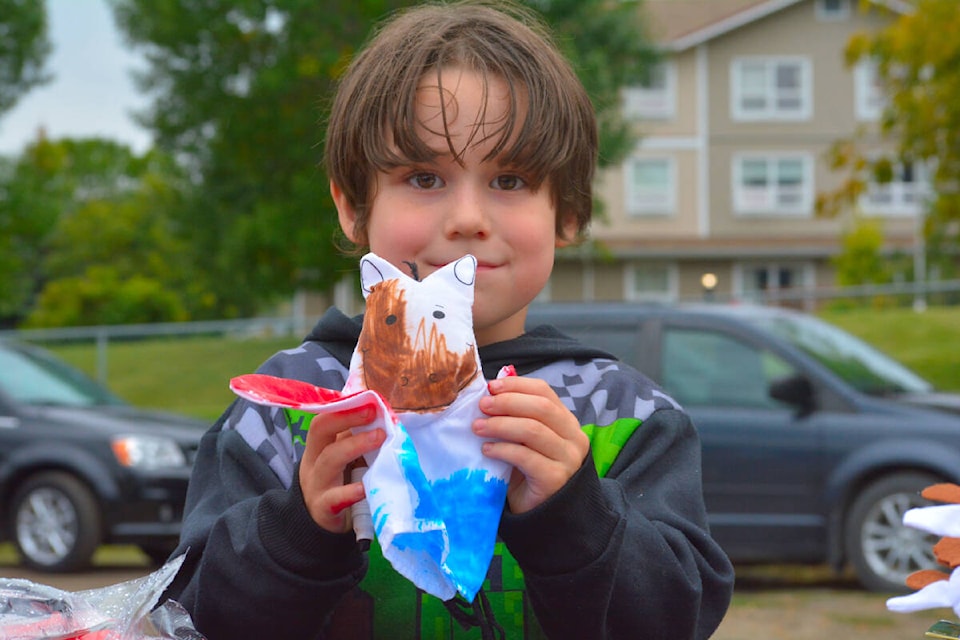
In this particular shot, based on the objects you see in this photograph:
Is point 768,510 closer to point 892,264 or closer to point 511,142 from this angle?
point 511,142

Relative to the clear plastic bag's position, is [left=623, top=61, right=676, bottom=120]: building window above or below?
above

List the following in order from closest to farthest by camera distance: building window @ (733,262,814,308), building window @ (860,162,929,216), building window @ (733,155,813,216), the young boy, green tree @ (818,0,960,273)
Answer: the young boy < green tree @ (818,0,960,273) < building window @ (860,162,929,216) < building window @ (733,155,813,216) < building window @ (733,262,814,308)

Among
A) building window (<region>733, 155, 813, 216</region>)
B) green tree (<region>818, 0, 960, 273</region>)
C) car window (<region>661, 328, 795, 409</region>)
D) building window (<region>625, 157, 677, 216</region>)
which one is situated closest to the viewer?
car window (<region>661, 328, 795, 409</region>)

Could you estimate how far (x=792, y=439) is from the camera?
Result: 24.7 feet

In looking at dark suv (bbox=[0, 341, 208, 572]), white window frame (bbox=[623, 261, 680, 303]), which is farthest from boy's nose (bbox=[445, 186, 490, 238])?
white window frame (bbox=[623, 261, 680, 303])

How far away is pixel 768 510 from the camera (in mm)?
7480

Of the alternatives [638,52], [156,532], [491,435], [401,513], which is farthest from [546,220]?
[638,52]

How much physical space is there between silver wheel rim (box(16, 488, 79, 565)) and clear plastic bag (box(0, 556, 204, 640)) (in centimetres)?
718

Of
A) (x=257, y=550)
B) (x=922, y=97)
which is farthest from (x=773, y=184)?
(x=257, y=550)

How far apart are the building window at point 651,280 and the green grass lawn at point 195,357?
1794 centimetres

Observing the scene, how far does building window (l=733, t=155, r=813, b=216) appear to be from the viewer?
35875 mm

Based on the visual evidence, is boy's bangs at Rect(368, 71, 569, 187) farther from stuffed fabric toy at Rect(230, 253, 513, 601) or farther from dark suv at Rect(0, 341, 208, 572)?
dark suv at Rect(0, 341, 208, 572)

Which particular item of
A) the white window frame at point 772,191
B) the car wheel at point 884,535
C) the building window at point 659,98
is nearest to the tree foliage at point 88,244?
the building window at point 659,98

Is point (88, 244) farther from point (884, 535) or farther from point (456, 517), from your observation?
point (456, 517)
